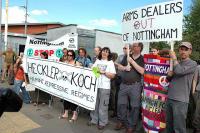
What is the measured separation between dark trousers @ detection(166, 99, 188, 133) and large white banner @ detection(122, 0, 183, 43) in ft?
3.84

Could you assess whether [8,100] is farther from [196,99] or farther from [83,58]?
[83,58]

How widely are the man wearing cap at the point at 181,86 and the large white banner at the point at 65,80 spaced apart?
2.32 m

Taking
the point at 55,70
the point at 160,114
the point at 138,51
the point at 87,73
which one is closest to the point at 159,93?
the point at 160,114

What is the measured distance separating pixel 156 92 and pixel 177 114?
654 millimetres

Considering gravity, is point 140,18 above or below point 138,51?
above

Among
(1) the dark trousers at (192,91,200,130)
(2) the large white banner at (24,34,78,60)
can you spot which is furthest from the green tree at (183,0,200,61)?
(1) the dark trousers at (192,91,200,130)

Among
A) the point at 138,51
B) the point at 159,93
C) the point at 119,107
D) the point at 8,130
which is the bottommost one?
the point at 8,130

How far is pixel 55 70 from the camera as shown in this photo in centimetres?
930

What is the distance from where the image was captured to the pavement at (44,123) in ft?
24.4

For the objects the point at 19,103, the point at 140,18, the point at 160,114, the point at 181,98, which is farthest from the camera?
the point at 140,18

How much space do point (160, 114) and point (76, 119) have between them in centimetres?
299

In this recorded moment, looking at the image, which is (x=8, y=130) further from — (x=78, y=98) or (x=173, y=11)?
(x=173, y=11)

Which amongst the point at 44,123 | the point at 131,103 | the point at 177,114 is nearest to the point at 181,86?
the point at 177,114

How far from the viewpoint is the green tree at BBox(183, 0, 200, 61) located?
31.0 m
